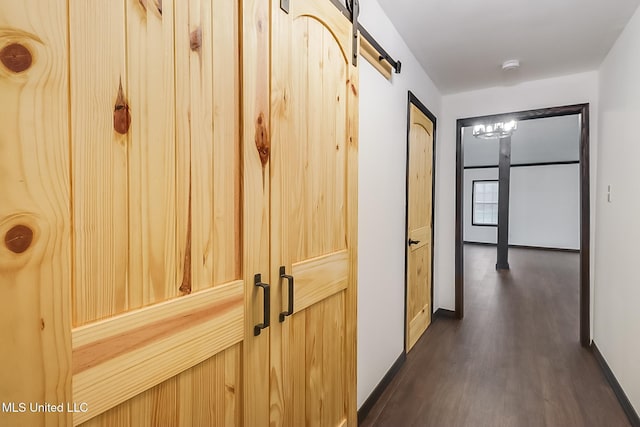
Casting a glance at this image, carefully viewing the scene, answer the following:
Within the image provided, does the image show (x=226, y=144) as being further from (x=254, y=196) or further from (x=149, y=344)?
(x=149, y=344)

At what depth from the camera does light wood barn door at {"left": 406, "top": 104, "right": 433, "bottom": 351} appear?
109 inches

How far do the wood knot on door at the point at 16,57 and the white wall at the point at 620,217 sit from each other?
105 inches

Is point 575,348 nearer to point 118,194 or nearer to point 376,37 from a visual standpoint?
point 376,37

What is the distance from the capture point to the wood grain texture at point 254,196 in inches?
37.9

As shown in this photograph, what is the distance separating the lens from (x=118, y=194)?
0.69 m

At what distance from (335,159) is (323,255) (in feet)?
1.35

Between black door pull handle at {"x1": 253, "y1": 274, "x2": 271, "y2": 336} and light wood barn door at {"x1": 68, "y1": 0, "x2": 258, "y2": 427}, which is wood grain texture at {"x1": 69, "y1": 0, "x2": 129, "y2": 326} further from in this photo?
black door pull handle at {"x1": 253, "y1": 274, "x2": 271, "y2": 336}

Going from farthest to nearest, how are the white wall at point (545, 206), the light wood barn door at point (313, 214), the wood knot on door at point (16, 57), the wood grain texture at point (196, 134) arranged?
the white wall at point (545, 206) → the light wood barn door at point (313, 214) → the wood grain texture at point (196, 134) → the wood knot on door at point (16, 57)

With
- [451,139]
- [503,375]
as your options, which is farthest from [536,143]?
[503,375]

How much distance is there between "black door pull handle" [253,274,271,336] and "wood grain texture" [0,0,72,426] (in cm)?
50

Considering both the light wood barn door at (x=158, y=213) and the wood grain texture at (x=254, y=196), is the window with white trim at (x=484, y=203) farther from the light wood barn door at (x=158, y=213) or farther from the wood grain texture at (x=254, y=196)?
the light wood barn door at (x=158, y=213)

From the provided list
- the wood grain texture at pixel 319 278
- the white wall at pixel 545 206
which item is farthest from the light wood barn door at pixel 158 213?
the white wall at pixel 545 206

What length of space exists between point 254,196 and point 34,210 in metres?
0.53

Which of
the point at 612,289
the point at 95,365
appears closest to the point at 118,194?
the point at 95,365
